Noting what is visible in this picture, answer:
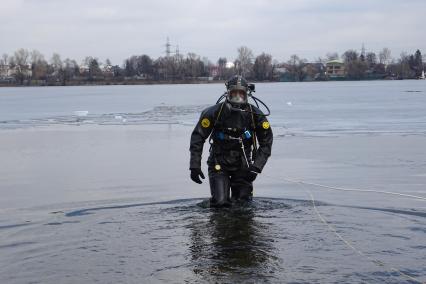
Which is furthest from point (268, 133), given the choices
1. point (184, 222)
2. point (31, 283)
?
point (31, 283)

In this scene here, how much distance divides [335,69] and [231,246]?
179325mm

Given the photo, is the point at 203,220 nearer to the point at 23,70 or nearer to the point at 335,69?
the point at 23,70

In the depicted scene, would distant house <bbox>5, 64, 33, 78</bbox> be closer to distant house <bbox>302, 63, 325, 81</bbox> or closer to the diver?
distant house <bbox>302, 63, 325, 81</bbox>

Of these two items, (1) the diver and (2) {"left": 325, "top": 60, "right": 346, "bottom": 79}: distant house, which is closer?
(1) the diver

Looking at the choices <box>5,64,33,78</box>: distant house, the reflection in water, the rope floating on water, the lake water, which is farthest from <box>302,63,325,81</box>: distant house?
the reflection in water

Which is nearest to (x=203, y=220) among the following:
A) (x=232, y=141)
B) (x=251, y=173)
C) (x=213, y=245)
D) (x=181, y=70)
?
(x=251, y=173)

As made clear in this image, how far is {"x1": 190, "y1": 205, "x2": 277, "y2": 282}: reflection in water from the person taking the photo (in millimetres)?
5434

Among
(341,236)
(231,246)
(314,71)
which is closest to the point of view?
(231,246)

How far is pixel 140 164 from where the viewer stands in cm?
1357

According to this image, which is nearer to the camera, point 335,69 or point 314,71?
point 335,69

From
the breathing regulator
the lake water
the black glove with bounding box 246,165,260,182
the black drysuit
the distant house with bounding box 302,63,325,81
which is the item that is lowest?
the lake water

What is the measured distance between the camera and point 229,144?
311 inches

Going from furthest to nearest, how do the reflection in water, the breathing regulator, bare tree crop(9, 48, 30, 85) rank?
bare tree crop(9, 48, 30, 85)
the breathing regulator
the reflection in water

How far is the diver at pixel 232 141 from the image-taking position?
7.78m
